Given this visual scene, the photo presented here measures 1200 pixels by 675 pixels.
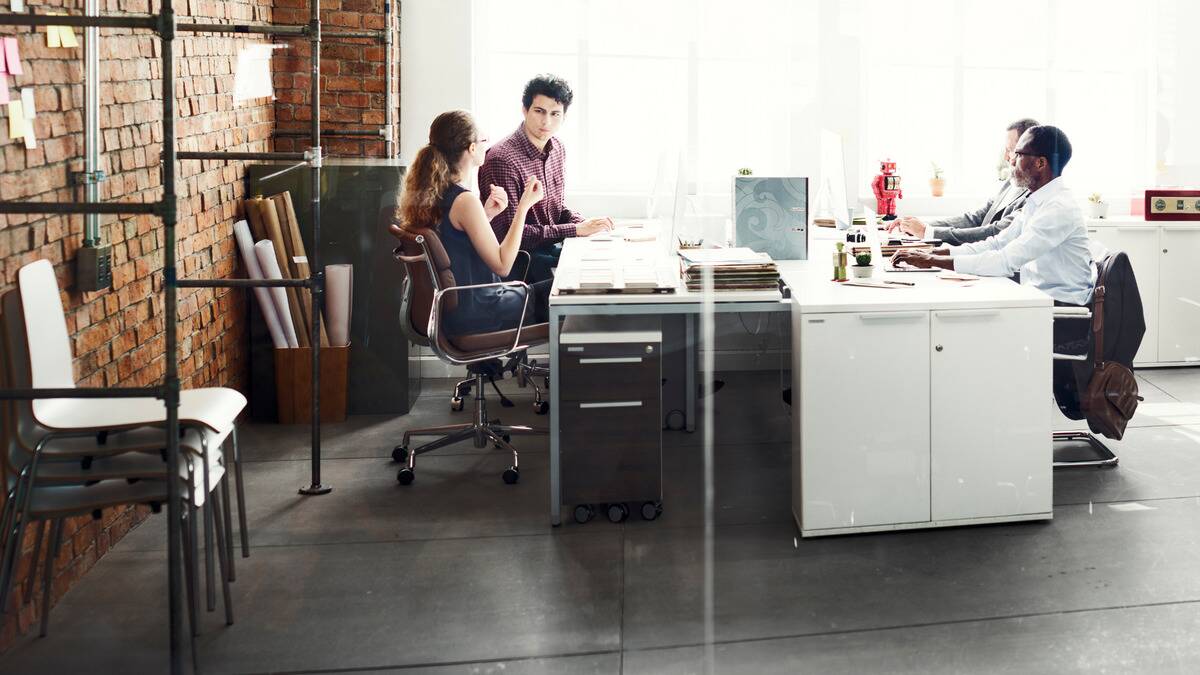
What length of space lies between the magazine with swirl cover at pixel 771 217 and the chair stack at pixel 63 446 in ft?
7.27

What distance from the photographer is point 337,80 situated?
237 inches

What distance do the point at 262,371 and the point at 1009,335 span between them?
316 centimetres

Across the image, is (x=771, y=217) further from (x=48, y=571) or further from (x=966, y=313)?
(x=48, y=571)

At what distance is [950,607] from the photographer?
336 cm

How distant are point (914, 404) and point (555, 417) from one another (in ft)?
3.57

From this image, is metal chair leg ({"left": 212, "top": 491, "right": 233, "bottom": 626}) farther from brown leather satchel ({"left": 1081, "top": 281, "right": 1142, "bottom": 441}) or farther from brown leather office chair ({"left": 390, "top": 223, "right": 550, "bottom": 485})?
brown leather satchel ({"left": 1081, "top": 281, "right": 1142, "bottom": 441})

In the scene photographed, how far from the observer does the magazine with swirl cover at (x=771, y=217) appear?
4691 mm

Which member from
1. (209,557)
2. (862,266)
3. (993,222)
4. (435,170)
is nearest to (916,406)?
(862,266)

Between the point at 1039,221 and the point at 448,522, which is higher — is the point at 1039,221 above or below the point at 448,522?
above

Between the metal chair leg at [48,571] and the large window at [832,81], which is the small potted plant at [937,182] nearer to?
the large window at [832,81]

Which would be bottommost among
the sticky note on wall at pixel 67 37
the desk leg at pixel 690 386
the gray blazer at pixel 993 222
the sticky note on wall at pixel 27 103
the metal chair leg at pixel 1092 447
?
the metal chair leg at pixel 1092 447

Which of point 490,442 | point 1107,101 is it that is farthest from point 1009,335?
point 1107,101

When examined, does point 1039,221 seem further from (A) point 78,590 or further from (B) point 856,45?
(A) point 78,590

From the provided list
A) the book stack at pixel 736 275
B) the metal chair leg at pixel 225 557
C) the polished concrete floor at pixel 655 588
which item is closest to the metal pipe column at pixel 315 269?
the polished concrete floor at pixel 655 588
